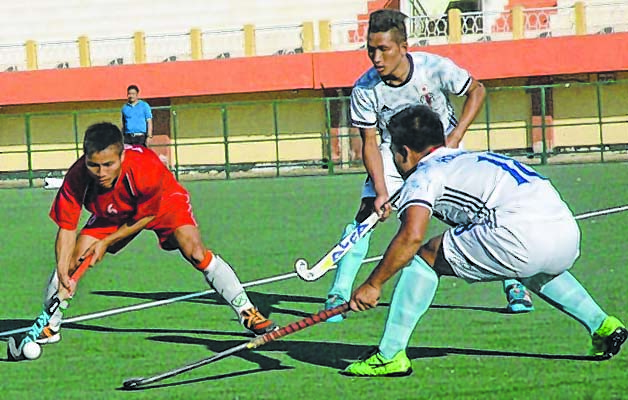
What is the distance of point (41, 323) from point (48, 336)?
0.94 ft

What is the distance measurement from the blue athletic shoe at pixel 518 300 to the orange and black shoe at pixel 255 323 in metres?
1.43

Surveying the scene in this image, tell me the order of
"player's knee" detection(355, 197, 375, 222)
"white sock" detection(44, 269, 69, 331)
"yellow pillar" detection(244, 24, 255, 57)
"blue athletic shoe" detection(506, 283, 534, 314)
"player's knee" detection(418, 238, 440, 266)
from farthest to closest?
"yellow pillar" detection(244, 24, 255, 57), "player's knee" detection(355, 197, 375, 222), "blue athletic shoe" detection(506, 283, 534, 314), "white sock" detection(44, 269, 69, 331), "player's knee" detection(418, 238, 440, 266)

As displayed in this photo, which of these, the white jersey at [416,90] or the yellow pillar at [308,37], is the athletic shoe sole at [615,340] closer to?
the white jersey at [416,90]

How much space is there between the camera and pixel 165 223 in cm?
691

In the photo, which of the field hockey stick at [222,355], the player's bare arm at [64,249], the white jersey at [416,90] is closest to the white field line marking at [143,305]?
the player's bare arm at [64,249]

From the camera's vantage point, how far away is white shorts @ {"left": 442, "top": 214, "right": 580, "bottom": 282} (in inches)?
213

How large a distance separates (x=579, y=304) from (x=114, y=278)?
5271 mm

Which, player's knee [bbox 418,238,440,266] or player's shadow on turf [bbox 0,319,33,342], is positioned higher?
player's knee [bbox 418,238,440,266]

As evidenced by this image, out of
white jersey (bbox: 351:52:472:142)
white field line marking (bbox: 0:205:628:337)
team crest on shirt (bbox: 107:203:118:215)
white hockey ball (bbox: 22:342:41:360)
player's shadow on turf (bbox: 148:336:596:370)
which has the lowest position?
white field line marking (bbox: 0:205:628:337)

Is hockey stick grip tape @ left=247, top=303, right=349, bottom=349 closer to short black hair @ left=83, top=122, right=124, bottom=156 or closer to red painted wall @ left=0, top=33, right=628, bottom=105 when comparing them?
short black hair @ left=83, top=122, right=124, bottom=156

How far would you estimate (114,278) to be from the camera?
1023 centimetres

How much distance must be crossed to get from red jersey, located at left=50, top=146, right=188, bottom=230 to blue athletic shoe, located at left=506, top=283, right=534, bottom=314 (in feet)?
6.87

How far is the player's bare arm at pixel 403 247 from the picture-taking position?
521cm

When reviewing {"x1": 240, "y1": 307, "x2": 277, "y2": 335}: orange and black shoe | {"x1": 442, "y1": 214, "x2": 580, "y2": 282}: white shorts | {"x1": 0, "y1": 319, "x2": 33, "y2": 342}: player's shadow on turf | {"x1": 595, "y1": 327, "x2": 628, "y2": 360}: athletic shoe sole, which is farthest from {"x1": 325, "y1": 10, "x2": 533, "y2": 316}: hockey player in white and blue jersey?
{"x1": 0, "y1": 319, "x2": 33, "y2": 342}: player's shadow on turf
